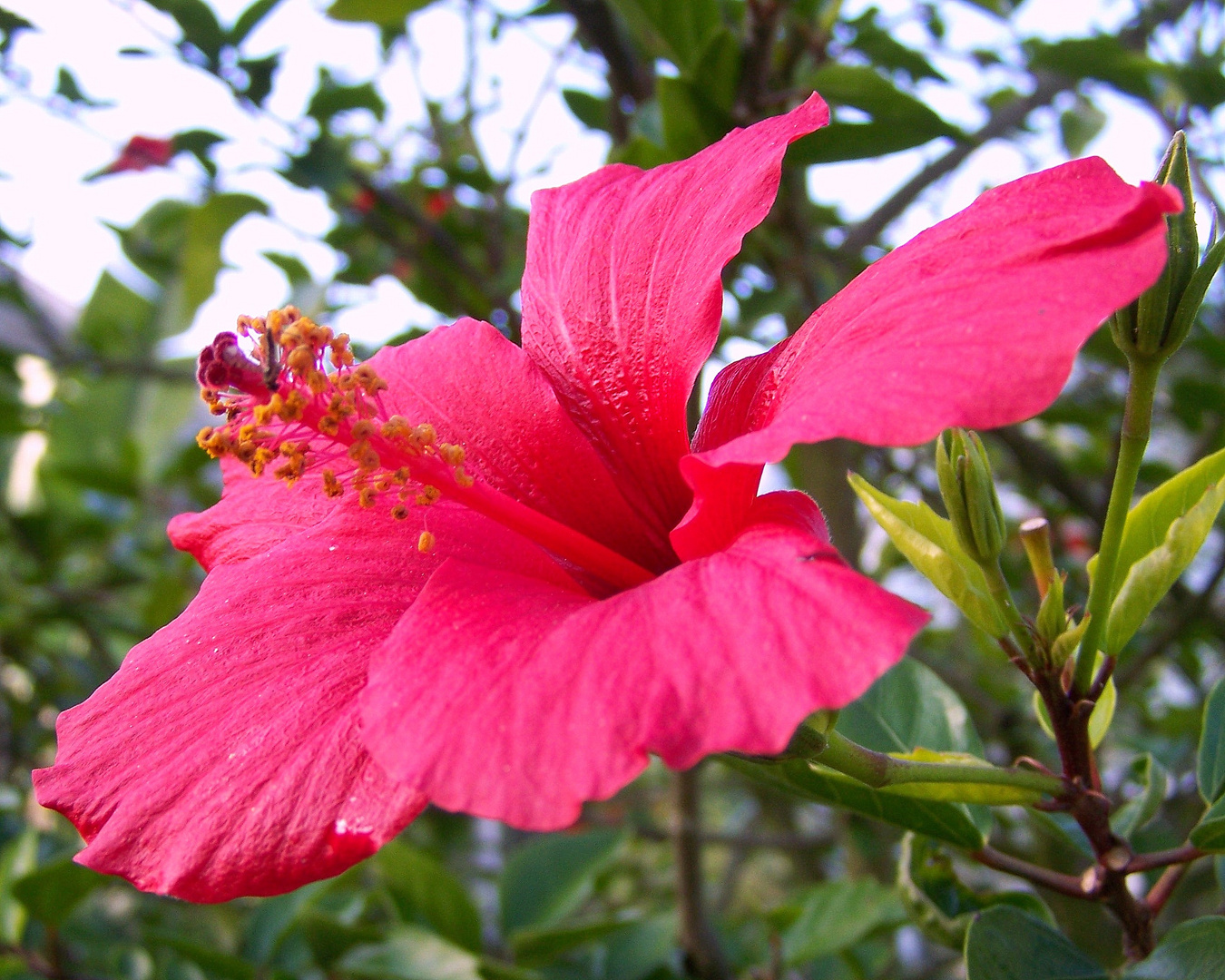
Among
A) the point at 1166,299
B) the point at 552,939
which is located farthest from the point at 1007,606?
the point at 552,939

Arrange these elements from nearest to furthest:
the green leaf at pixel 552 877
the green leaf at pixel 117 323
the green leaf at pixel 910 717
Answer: the green leaf at pixel 910 717 → the green leaf at pixel 552 877 → the green leaf at pixel 117 323

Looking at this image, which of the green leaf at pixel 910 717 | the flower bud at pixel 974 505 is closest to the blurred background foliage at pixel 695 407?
the green leaf at pixel 910 717

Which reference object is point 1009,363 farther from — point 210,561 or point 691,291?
point 210,561

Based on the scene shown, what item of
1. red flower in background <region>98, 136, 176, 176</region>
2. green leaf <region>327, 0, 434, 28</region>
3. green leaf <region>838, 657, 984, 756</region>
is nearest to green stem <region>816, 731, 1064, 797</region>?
green leaf <region>838, 657, 984, 756</region>

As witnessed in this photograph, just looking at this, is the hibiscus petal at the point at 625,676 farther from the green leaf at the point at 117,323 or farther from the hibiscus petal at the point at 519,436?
the green leaf at the point at 117,323

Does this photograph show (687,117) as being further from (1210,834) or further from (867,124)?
(1210,834)

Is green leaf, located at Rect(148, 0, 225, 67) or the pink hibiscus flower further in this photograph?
green leaf, located at Rect(148, 0, 225, 67)

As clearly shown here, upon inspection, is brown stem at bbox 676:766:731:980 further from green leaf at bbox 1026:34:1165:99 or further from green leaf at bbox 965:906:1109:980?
green leaf at bbox 1026:34:1165:99
